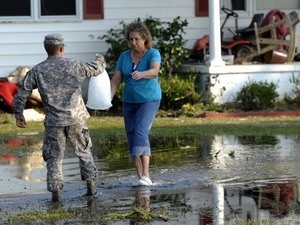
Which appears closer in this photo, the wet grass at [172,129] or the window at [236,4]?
the wet grass at [172,129]

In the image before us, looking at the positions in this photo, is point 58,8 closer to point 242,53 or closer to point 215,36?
point 215,36


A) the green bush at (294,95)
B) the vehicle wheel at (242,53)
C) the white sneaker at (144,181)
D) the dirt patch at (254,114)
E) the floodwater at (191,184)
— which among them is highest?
the vehicle wheel at (242,53)

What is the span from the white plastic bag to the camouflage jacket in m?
0.67

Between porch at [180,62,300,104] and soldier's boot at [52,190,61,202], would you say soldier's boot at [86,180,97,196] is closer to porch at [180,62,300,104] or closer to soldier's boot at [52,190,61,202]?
soldier's boot at [52,190,61,202]

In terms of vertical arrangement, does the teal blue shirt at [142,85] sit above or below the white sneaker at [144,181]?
above

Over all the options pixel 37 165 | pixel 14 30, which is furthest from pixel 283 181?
pixel 14 30

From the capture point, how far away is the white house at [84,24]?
19.6m

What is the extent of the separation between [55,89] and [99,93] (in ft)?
2.62

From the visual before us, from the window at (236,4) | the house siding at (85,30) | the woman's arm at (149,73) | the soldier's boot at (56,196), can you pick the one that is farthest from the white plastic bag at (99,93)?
the window at (236,4)

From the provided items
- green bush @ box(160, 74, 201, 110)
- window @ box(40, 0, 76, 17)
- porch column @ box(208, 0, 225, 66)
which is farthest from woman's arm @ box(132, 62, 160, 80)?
A: window @ box(40, 0, 76, 17)

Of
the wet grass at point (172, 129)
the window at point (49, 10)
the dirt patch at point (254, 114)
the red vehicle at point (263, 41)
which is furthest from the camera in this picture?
the red vehicle at point (263, 41)

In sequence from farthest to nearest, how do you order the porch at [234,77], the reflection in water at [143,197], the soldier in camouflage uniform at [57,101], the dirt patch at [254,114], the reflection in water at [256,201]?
1. the porch at [234,77]
2. the dirt patch at [254,114]
3. the soldier in camouflage uniform at [57,101]
4. the reflection in water at [143,197]
5. the reflection in water at [256,201]

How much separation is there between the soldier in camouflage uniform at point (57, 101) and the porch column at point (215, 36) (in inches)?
380

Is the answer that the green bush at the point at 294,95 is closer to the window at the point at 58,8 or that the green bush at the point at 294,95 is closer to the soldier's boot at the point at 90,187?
the window at the point at 58,8
